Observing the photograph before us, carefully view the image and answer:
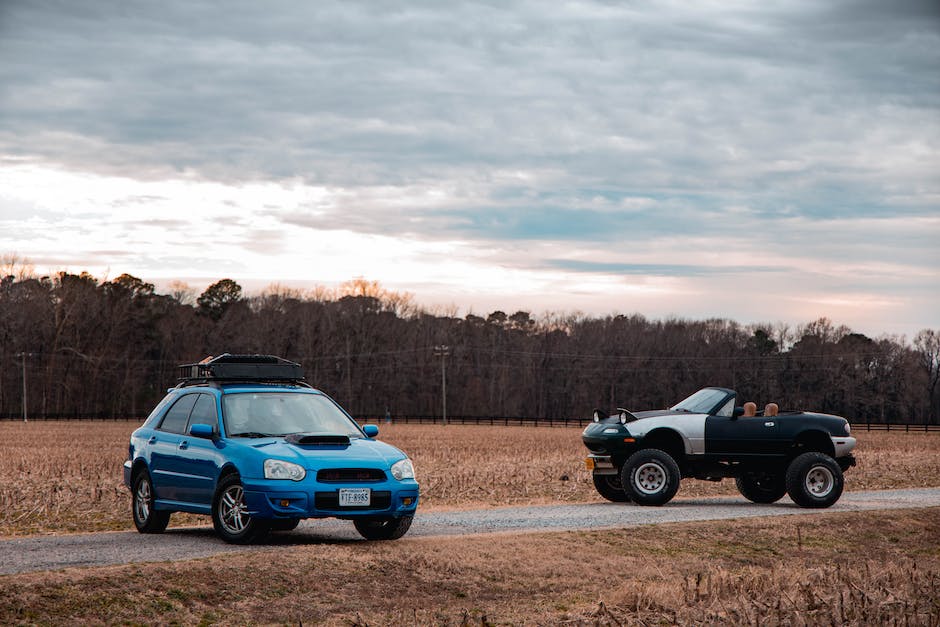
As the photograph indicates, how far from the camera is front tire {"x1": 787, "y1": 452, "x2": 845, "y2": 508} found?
749 inches

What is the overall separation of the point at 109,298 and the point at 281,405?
348ft

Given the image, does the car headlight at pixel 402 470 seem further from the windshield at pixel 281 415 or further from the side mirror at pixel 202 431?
the side mirror at pixel 202 431

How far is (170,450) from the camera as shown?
14391 mm

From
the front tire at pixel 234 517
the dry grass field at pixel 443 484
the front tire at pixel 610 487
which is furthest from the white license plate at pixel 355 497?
the front tire at pixel 610 487

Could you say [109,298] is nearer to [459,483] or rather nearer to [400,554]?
[459,483]

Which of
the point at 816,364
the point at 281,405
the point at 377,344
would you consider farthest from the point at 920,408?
the point at 281,405

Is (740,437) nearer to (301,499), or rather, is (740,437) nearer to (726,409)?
(726,409)

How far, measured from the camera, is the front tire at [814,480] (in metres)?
19.0

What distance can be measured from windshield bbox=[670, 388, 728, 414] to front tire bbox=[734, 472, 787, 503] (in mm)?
1540

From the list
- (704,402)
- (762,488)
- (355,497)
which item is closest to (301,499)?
(355,497)

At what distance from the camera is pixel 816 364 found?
118562 millimetres

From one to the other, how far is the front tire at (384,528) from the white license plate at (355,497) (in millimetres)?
562

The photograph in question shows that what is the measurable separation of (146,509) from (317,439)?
302 centimetres

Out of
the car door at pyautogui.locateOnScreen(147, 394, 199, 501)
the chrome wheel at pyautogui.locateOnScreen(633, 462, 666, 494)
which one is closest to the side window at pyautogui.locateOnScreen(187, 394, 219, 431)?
the car door at pyautogui.locateOnScreen(147, 394, 199, 501)
